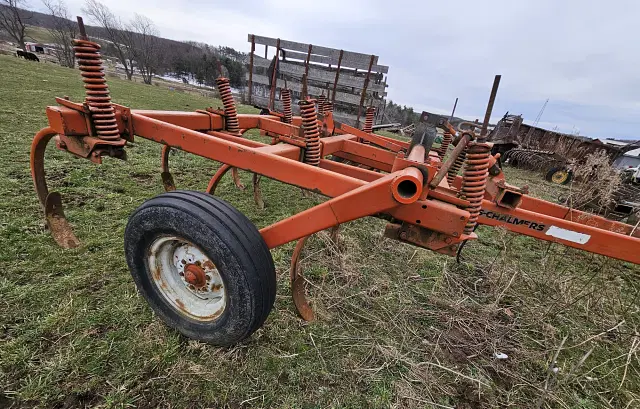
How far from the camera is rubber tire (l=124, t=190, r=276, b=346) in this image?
5.46ft

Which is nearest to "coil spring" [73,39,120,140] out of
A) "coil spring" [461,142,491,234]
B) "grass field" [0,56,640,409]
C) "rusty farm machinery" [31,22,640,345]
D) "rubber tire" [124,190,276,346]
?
"rusty farm machinery" [31,22,640,345]

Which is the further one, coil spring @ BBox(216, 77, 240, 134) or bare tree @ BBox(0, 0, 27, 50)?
bare tree @ BBox(0, 0, 27, 50)

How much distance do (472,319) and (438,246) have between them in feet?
4.35

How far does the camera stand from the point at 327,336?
2.25 m

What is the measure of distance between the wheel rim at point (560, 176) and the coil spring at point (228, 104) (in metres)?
10.5

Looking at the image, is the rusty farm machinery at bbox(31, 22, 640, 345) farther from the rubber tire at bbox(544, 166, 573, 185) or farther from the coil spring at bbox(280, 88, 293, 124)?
the rubber tire at bbox(544, 166, 573, 185)

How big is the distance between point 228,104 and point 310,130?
113 cm

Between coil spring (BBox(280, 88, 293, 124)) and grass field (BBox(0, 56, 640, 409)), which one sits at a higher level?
coil spring (BBox(280, 88, 293, 124))

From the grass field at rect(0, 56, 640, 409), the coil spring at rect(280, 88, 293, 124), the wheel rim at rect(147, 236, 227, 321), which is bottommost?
the grass field at rect(0, 56, 640, 409)

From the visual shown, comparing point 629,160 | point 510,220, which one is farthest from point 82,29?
point 629,160

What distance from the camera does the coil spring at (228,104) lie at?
9.80 ft

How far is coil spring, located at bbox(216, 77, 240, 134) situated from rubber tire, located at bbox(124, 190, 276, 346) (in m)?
1.49

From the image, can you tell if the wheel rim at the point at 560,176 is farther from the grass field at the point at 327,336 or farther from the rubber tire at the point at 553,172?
the grass field at the point at 327,336

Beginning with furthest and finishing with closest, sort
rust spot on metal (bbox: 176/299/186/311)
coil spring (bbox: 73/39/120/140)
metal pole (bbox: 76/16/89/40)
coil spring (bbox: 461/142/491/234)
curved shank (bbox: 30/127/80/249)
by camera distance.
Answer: curved shank (bbox: 30/127/80/249) → rust spot on metal (bbox: 176/299/186/311) → coil spring (bbox: 73/39/120/140) → metal pole (bbox: 76/16/89/40) → coil spring (bbox: 461/142/491/234)
